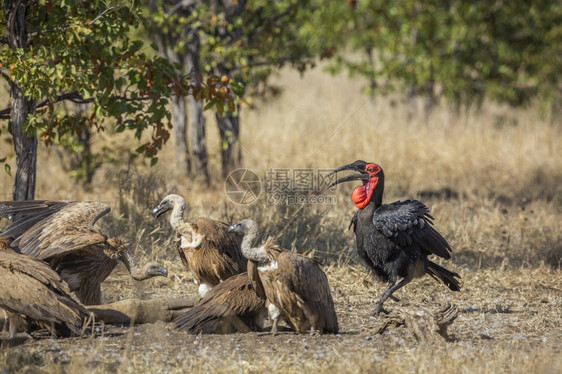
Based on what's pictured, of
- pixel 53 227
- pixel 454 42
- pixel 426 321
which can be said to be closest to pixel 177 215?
pixel 53 227

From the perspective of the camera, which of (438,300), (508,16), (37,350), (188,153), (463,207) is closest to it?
(37,350)

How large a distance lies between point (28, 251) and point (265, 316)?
193cm

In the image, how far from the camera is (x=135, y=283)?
270 inches

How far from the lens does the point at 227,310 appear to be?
17.2 ft

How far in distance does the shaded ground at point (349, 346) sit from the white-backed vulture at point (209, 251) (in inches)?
22.4

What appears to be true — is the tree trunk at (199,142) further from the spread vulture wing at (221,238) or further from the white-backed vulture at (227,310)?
the white-backed vulture at (227,310)

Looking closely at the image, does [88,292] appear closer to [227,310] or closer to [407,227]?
[227,310]

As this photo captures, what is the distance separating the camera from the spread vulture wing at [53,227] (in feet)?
18.7

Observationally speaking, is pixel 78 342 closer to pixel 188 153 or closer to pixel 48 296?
pixel 48 296

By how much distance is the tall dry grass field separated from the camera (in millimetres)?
4711

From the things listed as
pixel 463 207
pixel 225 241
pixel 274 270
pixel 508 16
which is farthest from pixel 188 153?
pixel 508 16

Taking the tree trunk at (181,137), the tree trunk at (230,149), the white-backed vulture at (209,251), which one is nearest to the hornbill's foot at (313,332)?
the white-backed vulture at (209,251)

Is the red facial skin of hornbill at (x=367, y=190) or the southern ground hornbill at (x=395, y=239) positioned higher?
the red facial skin of hornbill at (x=367, y=190)

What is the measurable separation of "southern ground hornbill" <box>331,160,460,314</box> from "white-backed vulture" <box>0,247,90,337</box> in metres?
2.30
